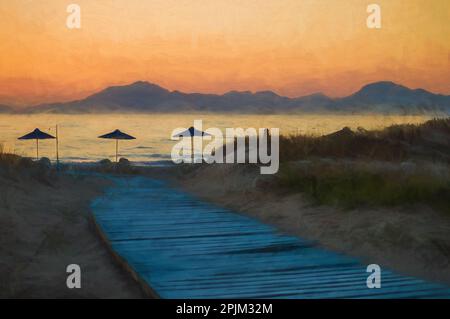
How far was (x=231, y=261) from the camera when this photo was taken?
5312mm

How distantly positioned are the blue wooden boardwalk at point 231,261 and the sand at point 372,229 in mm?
303

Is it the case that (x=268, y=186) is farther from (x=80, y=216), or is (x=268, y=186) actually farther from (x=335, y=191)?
(x=80, y=216)

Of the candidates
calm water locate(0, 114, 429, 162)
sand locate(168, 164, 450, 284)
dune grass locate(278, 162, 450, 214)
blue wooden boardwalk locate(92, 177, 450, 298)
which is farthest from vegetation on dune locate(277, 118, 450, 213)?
calm water locate(0, 114, 429, 162)

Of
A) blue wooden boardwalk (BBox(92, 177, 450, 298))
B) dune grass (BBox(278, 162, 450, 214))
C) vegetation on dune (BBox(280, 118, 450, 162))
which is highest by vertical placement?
vegetation on dune (BBox(280, 118, 450, 162))

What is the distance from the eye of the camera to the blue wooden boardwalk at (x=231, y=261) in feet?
14.5

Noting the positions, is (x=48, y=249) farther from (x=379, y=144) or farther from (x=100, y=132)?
(x=100, y=132)

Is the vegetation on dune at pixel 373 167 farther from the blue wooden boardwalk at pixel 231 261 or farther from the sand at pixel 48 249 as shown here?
the sand at pixel 48 249

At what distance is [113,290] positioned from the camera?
17.1 feet

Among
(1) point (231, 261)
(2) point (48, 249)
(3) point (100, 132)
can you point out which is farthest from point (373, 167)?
(3) point (100, 132)

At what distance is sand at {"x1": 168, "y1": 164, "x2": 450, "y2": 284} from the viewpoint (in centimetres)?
548

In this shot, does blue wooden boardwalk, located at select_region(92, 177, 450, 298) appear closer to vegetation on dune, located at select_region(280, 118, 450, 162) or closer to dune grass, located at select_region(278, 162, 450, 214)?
dune grass, located at select_region(278, 162, 450, 214)

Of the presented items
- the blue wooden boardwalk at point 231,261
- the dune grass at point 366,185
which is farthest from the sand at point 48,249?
the dune grass at point 366,185

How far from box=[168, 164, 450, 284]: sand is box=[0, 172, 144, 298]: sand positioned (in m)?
2.27

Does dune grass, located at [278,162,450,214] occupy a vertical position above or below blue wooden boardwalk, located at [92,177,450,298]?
above
